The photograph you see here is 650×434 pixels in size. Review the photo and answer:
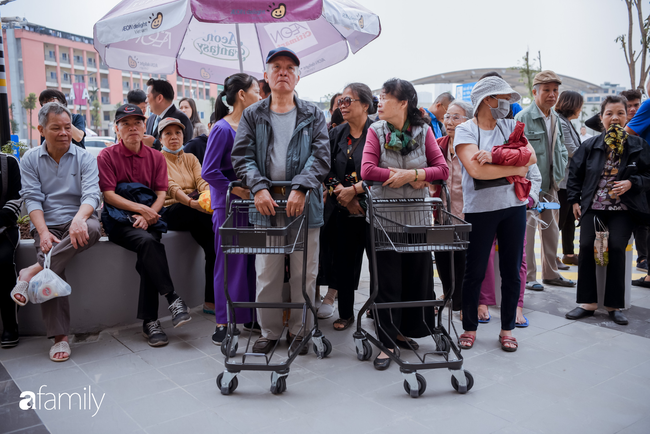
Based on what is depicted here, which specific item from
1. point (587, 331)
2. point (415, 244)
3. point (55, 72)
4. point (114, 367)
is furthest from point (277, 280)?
point (55, 72)

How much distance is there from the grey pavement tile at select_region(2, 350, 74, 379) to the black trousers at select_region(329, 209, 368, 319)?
7.44 feet

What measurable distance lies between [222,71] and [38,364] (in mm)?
4049

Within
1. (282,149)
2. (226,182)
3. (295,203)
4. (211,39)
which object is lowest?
(295,203)

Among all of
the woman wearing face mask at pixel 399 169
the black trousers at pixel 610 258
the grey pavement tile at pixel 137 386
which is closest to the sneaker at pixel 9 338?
the grey pavement tile at pixel 137 386

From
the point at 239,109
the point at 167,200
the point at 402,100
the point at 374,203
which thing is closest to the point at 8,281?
the point at 167,200

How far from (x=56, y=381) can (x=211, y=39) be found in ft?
14.2

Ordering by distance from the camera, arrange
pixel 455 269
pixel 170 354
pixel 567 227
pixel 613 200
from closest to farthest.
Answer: pixel 170 354 → pixel 455 269 → pixel 613 200 → pixel 567 227

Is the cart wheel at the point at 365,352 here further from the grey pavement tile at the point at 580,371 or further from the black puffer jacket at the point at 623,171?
the black puffer jacket at the point at 623,171

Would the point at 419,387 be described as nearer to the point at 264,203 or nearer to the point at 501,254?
the point at 501,254

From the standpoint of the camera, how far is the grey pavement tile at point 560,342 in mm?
4051

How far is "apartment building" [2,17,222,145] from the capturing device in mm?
65125

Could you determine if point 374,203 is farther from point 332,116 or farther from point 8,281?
point 8,281

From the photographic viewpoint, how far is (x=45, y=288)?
3.80m

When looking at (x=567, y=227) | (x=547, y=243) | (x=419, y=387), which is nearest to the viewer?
(x=419, y=387)
